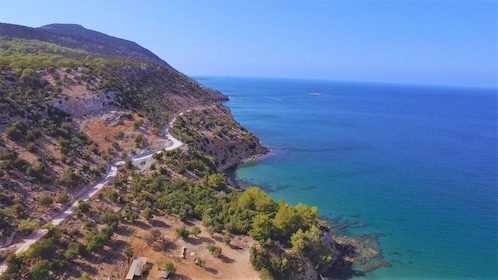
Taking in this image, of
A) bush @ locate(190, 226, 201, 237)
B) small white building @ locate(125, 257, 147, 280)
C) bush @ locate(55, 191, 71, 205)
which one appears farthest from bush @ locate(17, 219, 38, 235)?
bush @ locate(190, 226, 201, 237)

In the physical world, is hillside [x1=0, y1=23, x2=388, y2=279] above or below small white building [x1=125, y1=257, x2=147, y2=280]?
above

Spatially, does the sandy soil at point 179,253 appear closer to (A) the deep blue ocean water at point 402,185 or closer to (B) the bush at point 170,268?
(B) the bush at point 170,268

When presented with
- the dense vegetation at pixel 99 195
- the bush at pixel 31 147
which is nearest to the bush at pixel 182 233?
the dense vegetation at pixel 99 195

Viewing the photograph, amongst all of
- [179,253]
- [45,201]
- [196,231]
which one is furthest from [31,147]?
[179,253]

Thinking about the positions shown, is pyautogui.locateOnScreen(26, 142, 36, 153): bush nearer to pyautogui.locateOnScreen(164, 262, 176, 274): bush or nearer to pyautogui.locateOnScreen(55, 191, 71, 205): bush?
pyautogui.locateOnScreen(55, 191, 71, 205): bush

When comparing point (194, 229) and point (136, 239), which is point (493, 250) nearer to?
point (194, 229)
